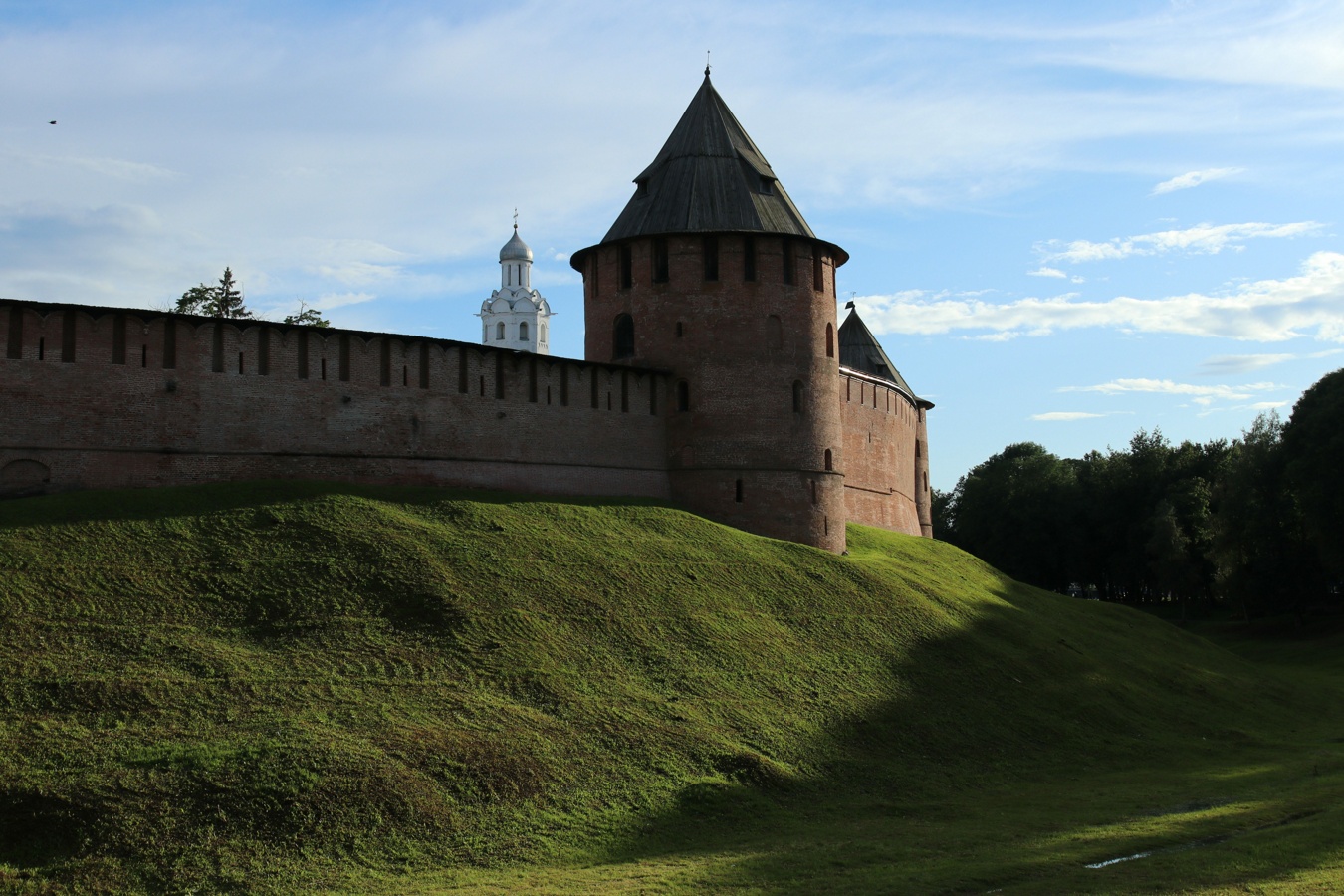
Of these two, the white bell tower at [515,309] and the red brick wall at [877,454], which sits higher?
the white bell tower at [515,309]

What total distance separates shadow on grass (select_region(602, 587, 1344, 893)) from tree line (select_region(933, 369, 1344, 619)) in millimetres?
15665

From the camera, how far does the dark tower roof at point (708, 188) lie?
29.6 metres

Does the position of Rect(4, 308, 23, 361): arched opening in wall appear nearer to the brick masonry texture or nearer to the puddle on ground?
the brick masonry texture

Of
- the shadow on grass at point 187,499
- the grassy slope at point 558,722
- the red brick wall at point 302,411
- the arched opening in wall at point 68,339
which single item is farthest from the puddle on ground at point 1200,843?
the arched opening in wall at point 68,339

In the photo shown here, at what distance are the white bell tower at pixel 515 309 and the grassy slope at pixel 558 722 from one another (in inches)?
2559

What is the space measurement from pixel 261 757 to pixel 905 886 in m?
6.84

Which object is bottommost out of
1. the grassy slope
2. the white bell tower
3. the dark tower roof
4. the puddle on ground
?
the puddle on ground

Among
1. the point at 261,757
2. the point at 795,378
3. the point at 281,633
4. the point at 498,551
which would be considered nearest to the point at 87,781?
the point at 261,757

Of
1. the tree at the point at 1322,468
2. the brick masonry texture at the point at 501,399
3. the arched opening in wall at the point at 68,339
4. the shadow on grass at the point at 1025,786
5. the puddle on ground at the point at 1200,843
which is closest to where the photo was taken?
the shadow on grass at the point at 1025,786

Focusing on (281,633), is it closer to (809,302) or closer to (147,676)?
(147,676)

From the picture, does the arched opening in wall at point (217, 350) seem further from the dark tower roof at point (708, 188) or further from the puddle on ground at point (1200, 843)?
the puddle on ground at point (1200, 843)

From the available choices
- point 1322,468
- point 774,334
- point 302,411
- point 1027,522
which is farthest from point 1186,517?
point 302,411

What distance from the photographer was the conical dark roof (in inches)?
1740

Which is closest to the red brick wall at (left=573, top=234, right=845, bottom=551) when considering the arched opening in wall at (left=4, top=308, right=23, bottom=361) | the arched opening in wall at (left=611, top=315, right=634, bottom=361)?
the arched opening in wall at (left=611, top=315, right=634, bottom=361)
